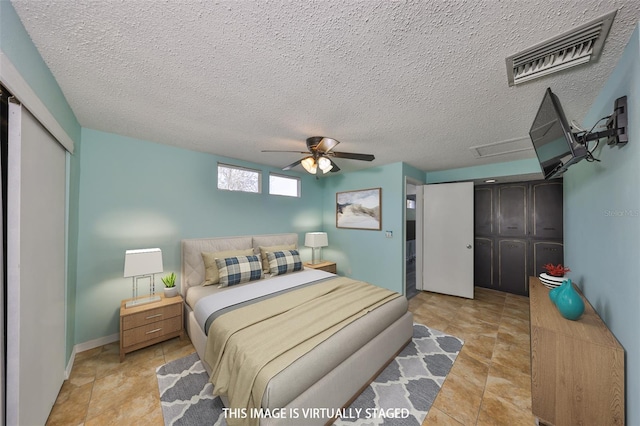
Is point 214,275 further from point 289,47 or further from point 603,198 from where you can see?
point 603,198

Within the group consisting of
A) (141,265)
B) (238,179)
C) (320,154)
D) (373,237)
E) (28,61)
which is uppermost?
(28,61)

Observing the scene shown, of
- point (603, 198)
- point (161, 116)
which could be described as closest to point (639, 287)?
point (603, 198)

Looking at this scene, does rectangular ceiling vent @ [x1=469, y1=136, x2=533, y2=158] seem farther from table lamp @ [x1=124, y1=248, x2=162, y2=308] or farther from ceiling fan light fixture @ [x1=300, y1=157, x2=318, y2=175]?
table lamp @ [x1=124, y1=248, x2=162, y2=308]

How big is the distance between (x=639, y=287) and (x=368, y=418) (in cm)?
178

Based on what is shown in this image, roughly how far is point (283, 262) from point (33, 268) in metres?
2.36

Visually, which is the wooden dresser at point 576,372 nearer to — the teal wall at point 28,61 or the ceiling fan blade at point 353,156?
the ceiling fan blade at point 353,156

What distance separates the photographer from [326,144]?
260 centimetres

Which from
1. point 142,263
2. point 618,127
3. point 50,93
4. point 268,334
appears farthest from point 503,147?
point 142,263

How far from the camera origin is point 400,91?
Answer: 1.67 meters

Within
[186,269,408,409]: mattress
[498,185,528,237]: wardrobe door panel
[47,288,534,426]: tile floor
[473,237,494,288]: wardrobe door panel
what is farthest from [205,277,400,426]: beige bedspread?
[498,185,528,237]: wardrobe door panel

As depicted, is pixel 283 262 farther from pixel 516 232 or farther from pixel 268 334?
pixel 516 232

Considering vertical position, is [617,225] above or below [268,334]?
above

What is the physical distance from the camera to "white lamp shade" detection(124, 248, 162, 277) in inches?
90.7

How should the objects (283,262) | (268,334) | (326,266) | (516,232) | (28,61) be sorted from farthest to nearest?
(326,266) → (516,232) → (283,262) → (268,334) → (28,61)
